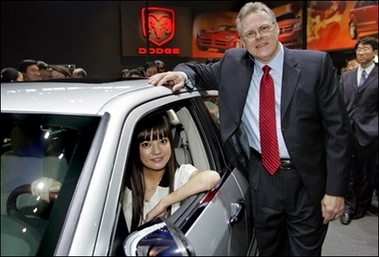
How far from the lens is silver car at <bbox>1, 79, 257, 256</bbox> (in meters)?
0.91

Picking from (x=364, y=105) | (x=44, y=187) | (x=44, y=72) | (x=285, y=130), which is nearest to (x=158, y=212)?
(x=44, y=187)

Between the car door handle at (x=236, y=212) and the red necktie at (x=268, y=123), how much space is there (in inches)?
8.1

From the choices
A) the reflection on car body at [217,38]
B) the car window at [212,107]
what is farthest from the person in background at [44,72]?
the reflection on car body at [217,38]

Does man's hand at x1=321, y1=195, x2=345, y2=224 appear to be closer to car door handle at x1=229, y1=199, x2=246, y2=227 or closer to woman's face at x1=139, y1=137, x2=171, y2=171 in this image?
car door handle at x1=229, y1=199, x2=246, y2=227

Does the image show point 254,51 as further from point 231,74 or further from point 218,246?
point 218,246

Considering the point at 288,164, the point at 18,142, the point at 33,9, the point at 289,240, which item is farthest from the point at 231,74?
the point at 33,9

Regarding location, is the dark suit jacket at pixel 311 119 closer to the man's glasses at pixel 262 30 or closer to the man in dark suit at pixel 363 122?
the man's glasses at pixel 262 30

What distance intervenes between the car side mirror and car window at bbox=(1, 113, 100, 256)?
18 cm

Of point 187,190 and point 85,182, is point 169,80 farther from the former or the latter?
point 85,182

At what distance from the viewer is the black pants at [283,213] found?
1.75m

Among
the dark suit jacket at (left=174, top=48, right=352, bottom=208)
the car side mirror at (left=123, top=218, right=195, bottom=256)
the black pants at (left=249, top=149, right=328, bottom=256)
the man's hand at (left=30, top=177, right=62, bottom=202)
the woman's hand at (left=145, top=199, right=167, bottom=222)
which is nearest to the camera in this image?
the car side mirror at (left=123, top=218, right=195, bottom=256)

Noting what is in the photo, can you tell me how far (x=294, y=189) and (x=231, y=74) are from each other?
581 mm

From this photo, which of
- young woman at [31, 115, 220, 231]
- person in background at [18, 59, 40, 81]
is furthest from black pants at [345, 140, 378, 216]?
person in background at [18, 59, 40, 81]

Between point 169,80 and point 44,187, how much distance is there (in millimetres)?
709
